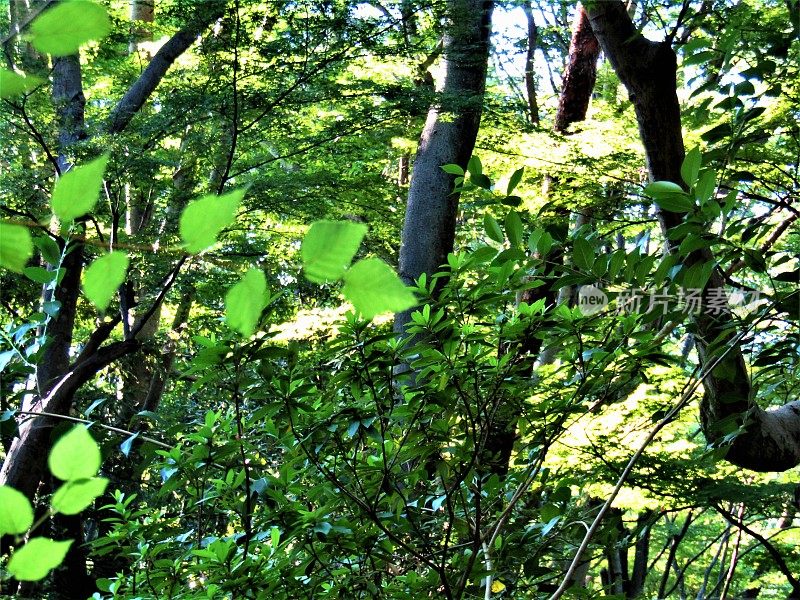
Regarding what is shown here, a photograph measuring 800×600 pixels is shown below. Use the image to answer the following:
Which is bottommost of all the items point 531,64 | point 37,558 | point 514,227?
point 37,558

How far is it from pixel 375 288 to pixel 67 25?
0.58 feet

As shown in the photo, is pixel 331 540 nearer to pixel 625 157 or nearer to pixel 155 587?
pixel 155 587

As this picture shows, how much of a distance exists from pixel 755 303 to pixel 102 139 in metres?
3.89

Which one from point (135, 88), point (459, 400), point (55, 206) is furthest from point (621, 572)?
point (55, 206)

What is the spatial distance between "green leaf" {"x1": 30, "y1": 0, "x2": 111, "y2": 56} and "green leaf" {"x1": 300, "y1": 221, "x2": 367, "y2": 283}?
134 millimetres

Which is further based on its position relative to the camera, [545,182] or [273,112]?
[545,182]

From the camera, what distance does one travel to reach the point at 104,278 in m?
0.33

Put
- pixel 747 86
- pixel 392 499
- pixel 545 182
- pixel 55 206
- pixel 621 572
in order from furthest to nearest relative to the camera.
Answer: pixel 621 572
pixel 545 182
pixel 392 499
pixel 747 86
pixel 55 206

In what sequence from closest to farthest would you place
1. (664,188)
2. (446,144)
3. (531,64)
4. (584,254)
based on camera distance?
(664,188), (584,254), (446,144), (531,64)

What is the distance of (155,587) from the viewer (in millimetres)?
1890

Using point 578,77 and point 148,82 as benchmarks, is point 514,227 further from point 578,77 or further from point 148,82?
point 578,77

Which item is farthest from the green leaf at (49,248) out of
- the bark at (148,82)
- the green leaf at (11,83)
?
the bark at (148,82)

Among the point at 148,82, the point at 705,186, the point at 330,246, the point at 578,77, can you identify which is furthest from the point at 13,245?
the point at 578,77

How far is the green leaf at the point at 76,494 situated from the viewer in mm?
310
